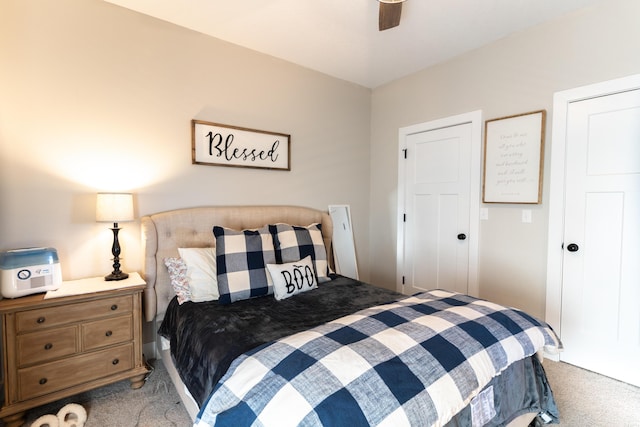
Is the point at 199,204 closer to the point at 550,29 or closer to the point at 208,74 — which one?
the point at 208,74

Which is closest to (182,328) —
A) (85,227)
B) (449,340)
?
(85,227)

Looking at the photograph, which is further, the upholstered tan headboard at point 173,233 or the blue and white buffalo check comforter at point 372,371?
the upholstered tan headboard at point 173,233

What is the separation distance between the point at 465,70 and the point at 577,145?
4.03 feet

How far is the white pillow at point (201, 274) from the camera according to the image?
214 centimetres

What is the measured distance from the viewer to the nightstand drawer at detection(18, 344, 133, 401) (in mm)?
1761

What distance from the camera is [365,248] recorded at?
4039 millimetres

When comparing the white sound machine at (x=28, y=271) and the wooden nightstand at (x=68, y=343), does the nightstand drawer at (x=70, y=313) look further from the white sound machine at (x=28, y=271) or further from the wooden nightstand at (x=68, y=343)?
the white sound machine at (x=28, y=271)

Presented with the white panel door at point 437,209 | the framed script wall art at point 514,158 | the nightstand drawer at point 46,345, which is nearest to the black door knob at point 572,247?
the framed script wall art at point 514,158

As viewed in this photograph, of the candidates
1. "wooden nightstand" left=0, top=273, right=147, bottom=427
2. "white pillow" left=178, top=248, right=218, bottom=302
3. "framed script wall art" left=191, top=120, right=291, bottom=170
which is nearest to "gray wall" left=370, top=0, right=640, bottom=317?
"framed script wall art" left=191, top=120, right=291, bottom=170

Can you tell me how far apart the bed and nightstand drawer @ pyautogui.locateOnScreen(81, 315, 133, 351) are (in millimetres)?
242

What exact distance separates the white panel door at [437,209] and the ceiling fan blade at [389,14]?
4.84 ft

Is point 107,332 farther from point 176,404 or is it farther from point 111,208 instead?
point 111,208

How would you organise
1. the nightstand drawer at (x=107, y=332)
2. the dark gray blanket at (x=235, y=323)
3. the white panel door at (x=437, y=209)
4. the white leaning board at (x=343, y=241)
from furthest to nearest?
the white leaning board at (x=343, y=241)
the white panel door at (x=437, y=209)
the nightstand drawer at (x=107, y=332)
the dark gray blanket at (x=235, y=323)

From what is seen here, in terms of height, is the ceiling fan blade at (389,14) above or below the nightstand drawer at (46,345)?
above
